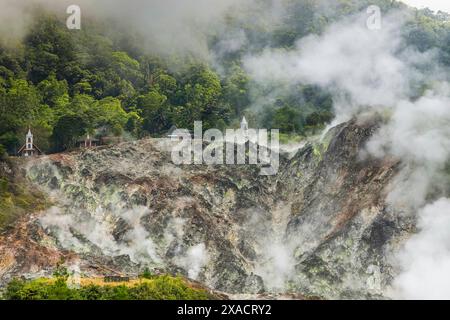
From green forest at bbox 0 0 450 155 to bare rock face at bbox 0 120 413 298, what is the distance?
11.9 meters

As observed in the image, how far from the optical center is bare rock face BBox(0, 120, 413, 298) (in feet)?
157

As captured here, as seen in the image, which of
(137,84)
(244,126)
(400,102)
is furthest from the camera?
(137,84)

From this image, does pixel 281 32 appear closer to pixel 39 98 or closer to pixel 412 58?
pixel 412 58

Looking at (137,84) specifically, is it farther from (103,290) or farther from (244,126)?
(103,290)

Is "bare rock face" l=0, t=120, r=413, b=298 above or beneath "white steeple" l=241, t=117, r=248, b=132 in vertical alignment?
beneath

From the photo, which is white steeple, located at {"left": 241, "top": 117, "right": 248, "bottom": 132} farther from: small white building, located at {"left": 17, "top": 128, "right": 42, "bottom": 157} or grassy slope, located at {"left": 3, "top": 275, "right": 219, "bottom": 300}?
grassy slope, located at {"left": 3, "top": 275, "right": 219, "bottom": 300}

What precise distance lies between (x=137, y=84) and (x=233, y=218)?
46.4 m

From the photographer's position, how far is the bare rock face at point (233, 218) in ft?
157

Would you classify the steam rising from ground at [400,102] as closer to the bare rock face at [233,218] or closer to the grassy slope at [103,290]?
the bare rock face at [233,218]

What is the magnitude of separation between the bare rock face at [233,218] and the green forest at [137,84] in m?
11.9

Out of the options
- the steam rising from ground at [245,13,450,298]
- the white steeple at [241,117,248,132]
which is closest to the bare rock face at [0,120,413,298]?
the steam rising from ground at [245,13,450,298]

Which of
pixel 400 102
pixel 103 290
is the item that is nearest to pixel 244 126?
pixel 400 102

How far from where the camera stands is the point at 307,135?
6944 cm

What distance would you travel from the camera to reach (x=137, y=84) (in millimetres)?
97438
